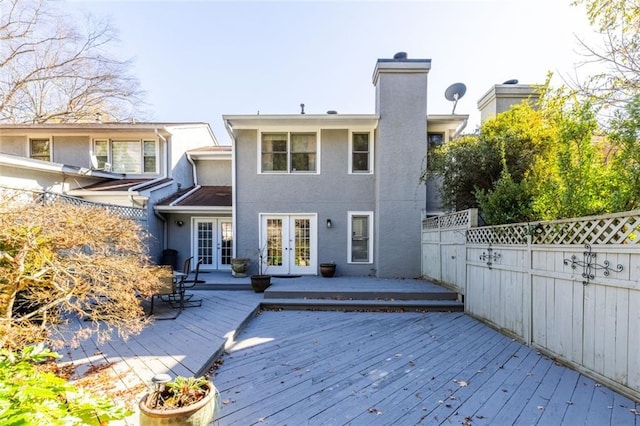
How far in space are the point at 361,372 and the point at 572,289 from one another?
9.44 ft

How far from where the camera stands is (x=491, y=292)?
215 inches

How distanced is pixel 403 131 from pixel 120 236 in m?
7.85

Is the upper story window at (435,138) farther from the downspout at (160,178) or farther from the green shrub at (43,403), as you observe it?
the green shrub at (43,403)

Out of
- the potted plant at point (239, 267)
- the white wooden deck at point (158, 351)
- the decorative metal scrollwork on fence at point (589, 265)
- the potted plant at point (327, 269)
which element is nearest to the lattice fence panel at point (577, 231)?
the decorative metal scrollwork on fence at point (589, 265)

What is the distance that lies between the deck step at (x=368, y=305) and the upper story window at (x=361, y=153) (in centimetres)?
448

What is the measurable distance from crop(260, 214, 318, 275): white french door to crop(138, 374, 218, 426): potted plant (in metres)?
7.16

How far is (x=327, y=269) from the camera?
Answer: 9.14 metres

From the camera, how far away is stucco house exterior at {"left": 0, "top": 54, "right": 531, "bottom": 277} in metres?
9.15

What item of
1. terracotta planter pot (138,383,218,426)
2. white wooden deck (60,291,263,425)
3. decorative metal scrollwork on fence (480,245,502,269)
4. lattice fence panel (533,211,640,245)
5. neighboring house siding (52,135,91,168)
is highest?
neighboring house siding (52,135,91,168)

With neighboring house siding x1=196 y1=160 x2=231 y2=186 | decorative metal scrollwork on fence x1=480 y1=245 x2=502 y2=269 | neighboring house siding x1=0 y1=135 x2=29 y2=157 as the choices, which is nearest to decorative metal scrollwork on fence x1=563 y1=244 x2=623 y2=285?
decorative metal scrollwork on fence x1=480 y1=245 x2=502 y2=269

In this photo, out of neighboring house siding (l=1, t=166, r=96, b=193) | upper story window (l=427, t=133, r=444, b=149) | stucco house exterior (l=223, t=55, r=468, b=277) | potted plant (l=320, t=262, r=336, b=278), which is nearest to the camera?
neighboring house siding (l=1, t=166, r=96, b=193)

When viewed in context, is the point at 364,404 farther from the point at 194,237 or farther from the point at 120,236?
the point at 194,237

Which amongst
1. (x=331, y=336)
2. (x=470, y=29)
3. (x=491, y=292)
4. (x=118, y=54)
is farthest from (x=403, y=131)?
(x=118, y=54)

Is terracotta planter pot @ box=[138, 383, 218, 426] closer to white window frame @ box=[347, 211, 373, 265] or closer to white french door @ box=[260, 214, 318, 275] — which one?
white french door @ box=[260, 214, 318, 275]
